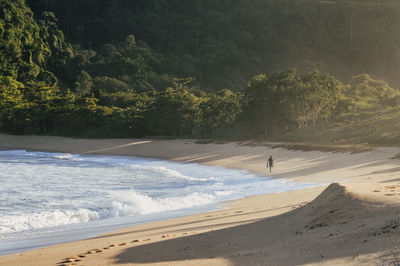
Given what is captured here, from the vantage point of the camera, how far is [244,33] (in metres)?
106

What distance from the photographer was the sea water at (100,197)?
11.5 m

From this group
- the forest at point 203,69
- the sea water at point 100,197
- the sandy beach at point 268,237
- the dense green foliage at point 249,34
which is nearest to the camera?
the sandy beach at point 268,237

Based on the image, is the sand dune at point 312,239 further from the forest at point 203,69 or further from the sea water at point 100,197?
the forest at point 203,69

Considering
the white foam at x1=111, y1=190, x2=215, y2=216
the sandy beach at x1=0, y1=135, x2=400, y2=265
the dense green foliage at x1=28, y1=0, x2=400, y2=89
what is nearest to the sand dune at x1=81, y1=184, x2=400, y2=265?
the sandy beach at x1=0, y1=135, x2=400, y2=265

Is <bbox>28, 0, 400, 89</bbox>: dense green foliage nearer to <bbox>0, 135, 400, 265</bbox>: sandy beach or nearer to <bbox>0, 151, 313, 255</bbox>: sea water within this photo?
<bbox>0, 151, 313, 255</bbox>: sea water

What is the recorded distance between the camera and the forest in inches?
1651

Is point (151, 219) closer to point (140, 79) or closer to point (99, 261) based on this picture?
point (99, 261)

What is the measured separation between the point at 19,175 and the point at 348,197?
21.2 meters

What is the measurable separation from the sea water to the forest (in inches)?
544

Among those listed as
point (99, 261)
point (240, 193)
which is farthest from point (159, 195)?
point (99, 261)

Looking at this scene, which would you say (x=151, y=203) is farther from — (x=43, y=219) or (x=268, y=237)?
(x=268, y=237)

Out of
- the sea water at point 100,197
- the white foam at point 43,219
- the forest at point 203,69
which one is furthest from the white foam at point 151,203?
the forest at point 203,69

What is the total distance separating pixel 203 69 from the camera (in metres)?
94.1

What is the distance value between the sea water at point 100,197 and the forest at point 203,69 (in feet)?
45.3
